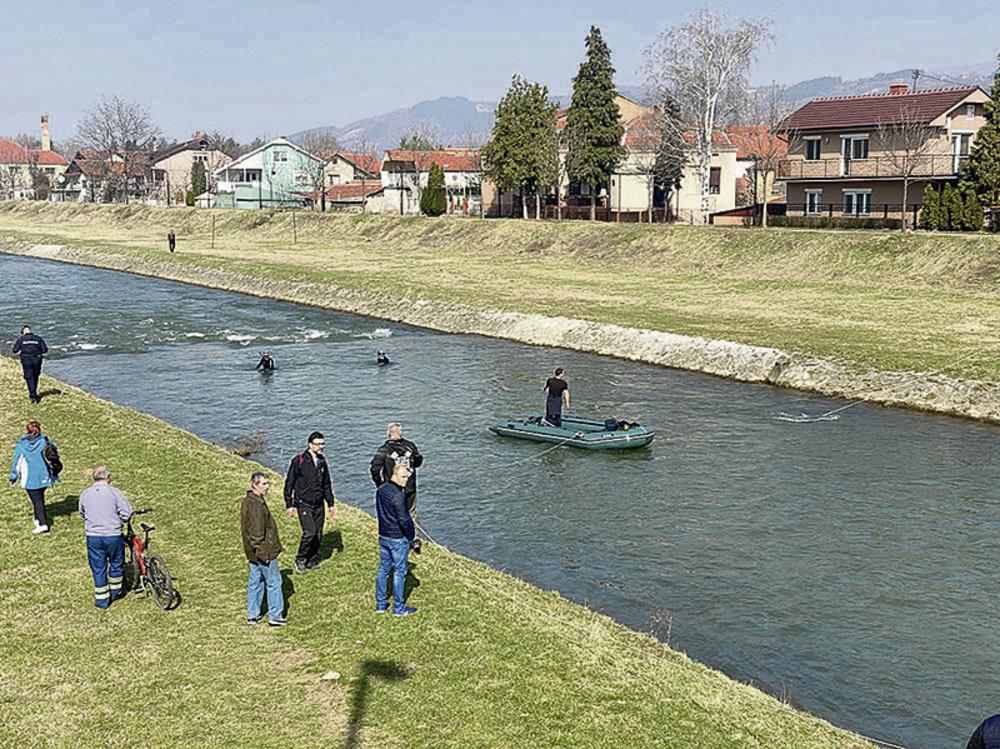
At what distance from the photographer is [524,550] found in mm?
21609

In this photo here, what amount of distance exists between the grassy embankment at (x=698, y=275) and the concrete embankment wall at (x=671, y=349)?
963 mm

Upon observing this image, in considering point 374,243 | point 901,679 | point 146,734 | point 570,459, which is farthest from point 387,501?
point 374,243

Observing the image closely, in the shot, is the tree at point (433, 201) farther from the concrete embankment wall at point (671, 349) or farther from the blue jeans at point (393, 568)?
the blue jeans at point (393, 568)

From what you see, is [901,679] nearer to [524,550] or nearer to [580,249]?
[524,550]

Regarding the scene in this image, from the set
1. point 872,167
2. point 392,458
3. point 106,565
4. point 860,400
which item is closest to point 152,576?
point 106,565

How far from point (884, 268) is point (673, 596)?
42778mm

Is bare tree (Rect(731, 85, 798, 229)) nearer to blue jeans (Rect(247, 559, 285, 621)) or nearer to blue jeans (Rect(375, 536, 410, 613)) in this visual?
blue jeans (Rect(375, 536, 410, 613))

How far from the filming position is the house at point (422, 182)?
123 metres

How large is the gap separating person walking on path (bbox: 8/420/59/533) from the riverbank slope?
26916 mm

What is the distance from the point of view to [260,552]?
14836 mm

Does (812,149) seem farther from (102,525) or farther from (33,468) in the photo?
(102,525)

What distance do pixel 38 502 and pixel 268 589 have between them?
641cm

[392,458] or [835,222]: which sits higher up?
[835,222]

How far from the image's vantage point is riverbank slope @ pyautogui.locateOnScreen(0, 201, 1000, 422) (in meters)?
38.7
